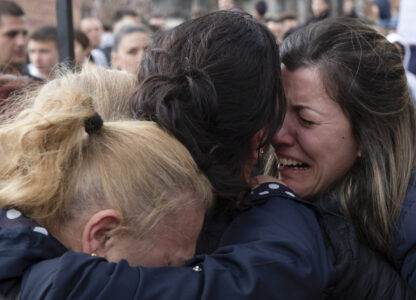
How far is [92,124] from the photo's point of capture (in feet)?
4.50

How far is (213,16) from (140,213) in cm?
61

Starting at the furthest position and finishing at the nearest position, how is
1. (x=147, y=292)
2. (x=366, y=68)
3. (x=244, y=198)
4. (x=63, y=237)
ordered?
(x=366, y=68) → (x=244, y=198) → (x=63, y=237) → (x=147, y=292)

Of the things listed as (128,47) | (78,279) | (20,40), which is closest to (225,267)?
(78,279)

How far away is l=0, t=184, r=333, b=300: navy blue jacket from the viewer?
1.24 metres

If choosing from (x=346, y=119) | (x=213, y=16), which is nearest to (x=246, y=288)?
(x=213, y=16)

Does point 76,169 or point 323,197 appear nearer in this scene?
point 76,169

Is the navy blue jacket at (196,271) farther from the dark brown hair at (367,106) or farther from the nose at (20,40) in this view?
the nose at (20,40)

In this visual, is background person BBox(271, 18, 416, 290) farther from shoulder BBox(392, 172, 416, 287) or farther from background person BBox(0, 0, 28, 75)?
background person BBox(0, 0, 28, 75)

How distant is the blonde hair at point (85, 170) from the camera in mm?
1321

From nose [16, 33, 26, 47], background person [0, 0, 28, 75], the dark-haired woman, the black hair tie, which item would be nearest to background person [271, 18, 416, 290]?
the dark-haired woman

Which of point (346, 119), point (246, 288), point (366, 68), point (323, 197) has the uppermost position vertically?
point (366, 68)

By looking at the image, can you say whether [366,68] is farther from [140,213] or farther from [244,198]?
[140,213]

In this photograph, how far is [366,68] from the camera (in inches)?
76.8

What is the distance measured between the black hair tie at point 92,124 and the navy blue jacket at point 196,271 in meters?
0.27
